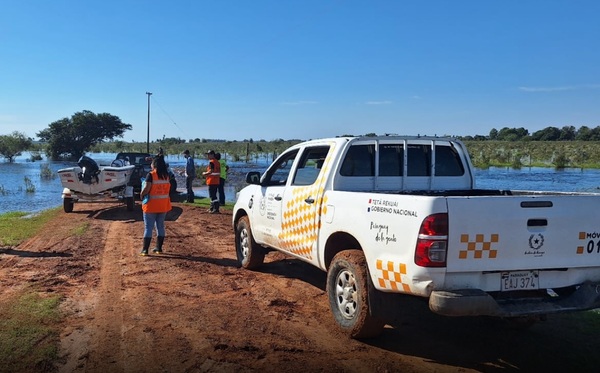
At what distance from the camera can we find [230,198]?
76.3 ft

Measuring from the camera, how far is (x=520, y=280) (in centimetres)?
452

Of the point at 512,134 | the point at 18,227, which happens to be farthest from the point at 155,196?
the point at 512,134

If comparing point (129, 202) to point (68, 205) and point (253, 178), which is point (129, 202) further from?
point (253, 178)

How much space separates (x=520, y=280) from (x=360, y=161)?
2371 mm

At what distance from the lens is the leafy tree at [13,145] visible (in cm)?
6481

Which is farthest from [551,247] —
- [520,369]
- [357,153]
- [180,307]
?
[180,307]

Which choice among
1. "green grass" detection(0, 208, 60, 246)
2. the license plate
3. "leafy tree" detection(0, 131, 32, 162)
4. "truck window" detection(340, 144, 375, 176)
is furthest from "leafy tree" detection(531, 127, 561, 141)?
the license plate

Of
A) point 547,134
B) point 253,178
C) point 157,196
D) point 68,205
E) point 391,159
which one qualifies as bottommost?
point 68,205

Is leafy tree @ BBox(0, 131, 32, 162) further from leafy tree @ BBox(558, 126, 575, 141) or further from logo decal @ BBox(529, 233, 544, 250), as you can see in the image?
leafy tree @ BBox(558, 126, 575, 141)

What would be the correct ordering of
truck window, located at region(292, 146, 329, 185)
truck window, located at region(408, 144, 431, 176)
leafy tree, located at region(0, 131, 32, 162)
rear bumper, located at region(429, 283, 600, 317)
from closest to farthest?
rear bumper, located at region(429, 283, 600, 317)
truck window, located at region(408, 144, 431, 176)
truck window, located at region(292, 146, 329, 185)
leafy tree, located at region(0, 131, 32, 162)

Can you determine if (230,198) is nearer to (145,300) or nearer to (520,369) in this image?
(145,300)

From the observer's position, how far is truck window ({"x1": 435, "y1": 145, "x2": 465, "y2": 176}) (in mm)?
6619

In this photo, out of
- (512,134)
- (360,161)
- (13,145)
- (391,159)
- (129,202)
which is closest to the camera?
(360,161)

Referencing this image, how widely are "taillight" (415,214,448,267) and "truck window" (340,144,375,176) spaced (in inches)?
78.2
